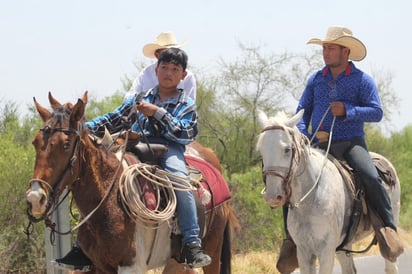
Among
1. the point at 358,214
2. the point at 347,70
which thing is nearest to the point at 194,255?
the point at 358,214

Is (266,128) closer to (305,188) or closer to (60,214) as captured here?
(305,188)

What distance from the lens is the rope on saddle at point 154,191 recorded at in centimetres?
652

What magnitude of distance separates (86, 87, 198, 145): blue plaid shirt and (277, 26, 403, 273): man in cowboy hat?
160 centimetres

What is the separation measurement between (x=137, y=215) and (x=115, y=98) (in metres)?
13.2

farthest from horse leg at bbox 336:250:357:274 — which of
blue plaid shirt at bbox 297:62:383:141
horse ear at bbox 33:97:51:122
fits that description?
horse ear at bbox 33:97:51:122

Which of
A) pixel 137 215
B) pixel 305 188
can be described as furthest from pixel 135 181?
pixel 305 188

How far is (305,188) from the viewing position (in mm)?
7676

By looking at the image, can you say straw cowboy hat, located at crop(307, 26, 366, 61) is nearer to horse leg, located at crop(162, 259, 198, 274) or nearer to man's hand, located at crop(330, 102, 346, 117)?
man's hand, located at crop(330, 102, 346, 117)

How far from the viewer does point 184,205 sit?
22.6 ft

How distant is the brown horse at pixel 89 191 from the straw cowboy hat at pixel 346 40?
2837 millimetres

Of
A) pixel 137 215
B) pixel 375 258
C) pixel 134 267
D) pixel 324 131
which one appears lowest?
pixel 375 258

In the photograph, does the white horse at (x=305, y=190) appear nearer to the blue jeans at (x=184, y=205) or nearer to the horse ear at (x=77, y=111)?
the blue jeans at (x=184, y=205)

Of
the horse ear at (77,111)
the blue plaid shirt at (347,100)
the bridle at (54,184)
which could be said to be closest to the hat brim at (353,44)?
the blue plaid shirt at (347,100)

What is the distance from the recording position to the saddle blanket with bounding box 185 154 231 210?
7676 millimetres
